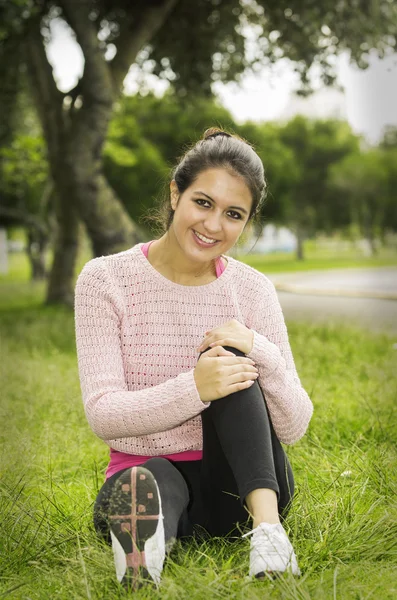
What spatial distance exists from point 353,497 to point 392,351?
4.34 m

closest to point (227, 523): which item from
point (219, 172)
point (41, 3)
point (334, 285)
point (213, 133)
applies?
point (219, 172)

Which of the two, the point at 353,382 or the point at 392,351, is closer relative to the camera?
the point at 353,382

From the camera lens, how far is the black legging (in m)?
2.42

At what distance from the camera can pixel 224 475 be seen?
8.31ft

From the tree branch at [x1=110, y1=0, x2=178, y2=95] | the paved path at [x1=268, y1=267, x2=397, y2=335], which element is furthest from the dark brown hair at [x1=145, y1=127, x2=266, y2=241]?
the tree branch at [x1=110, y1=0, x2=178, y2=95]

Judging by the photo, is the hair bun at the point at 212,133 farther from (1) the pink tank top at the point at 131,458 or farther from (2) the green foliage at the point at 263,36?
(2) the green foliage at the point at 263,36

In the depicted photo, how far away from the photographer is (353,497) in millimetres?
2920

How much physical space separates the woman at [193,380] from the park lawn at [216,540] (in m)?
0.10

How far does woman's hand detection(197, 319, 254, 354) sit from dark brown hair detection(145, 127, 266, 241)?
538 millimetres

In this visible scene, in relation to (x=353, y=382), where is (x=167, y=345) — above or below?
above

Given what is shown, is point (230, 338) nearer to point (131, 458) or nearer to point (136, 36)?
point (131, 458)

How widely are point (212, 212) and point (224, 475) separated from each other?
0.96 metres

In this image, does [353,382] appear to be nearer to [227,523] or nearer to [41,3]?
[227,523]

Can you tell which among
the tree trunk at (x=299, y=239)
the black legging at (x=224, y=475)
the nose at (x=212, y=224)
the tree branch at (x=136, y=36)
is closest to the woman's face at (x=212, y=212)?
the nose at (x=212, y=224)
